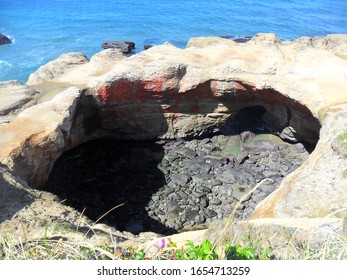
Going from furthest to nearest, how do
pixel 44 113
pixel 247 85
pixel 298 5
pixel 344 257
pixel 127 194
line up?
pixel 298 5 < pixel 247 85 < pixel 127 194 < pixel 44 113 < pixel 344 257

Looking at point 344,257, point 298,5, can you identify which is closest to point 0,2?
point 298,5

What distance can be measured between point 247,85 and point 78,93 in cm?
597

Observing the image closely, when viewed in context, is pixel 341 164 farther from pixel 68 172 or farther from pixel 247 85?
pixel 68 172

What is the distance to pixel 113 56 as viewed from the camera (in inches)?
656

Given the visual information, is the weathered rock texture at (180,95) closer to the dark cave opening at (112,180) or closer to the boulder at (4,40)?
the dark cave opening at (112,180)

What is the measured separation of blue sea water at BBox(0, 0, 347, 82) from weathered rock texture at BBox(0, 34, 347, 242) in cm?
1458

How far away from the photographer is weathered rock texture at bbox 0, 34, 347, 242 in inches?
434

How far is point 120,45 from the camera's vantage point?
30.8 metres

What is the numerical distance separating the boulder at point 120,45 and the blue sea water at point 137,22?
1.48 metres

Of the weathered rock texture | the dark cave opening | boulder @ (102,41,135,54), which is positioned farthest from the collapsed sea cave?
boulder @ (102,41,135,54)

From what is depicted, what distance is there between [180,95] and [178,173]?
3007 millimetres

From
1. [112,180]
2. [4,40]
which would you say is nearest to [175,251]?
[112,180]

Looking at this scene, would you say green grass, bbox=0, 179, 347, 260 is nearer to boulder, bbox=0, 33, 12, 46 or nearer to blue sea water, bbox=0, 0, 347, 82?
blue sea water, bbox=0, 0, 347, 82

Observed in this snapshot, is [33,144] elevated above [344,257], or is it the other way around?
[344,257]
